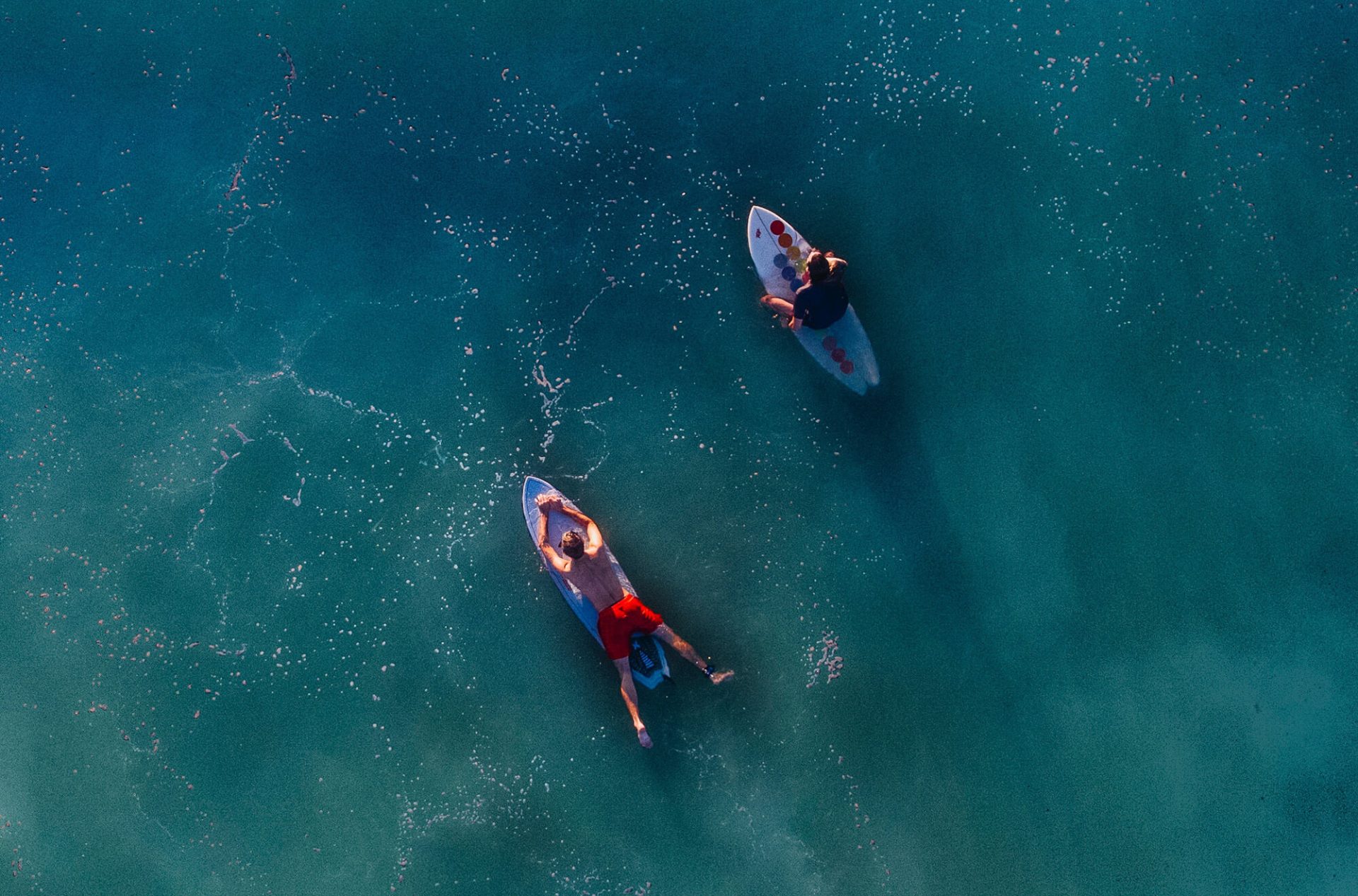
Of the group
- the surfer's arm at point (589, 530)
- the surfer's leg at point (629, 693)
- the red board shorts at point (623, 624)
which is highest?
the surfer's arm at point (589, 530)

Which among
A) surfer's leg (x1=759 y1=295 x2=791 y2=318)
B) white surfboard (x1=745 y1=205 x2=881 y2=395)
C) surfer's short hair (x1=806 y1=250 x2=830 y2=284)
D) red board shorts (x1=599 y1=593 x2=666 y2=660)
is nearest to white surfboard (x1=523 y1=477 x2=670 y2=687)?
red board shorts (x1=599 y1=593 x2=666 y2=660)

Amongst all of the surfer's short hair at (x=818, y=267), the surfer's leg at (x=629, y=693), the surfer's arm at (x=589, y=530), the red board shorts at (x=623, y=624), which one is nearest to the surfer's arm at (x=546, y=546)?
the surfer's arm at (x=589, y=530)

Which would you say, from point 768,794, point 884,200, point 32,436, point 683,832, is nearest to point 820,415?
point 884,200

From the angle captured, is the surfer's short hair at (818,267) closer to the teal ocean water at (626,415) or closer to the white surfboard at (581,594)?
the teal ocean water at (626,415)

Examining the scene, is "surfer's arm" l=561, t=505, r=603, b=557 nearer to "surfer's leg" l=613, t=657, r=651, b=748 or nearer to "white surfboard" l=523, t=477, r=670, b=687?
"white surfboard" l=523, t=477, r=670, b=687

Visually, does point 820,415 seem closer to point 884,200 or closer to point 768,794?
point 884,200

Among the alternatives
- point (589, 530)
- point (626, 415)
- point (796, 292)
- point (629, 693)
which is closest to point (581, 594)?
point (589, 530)
